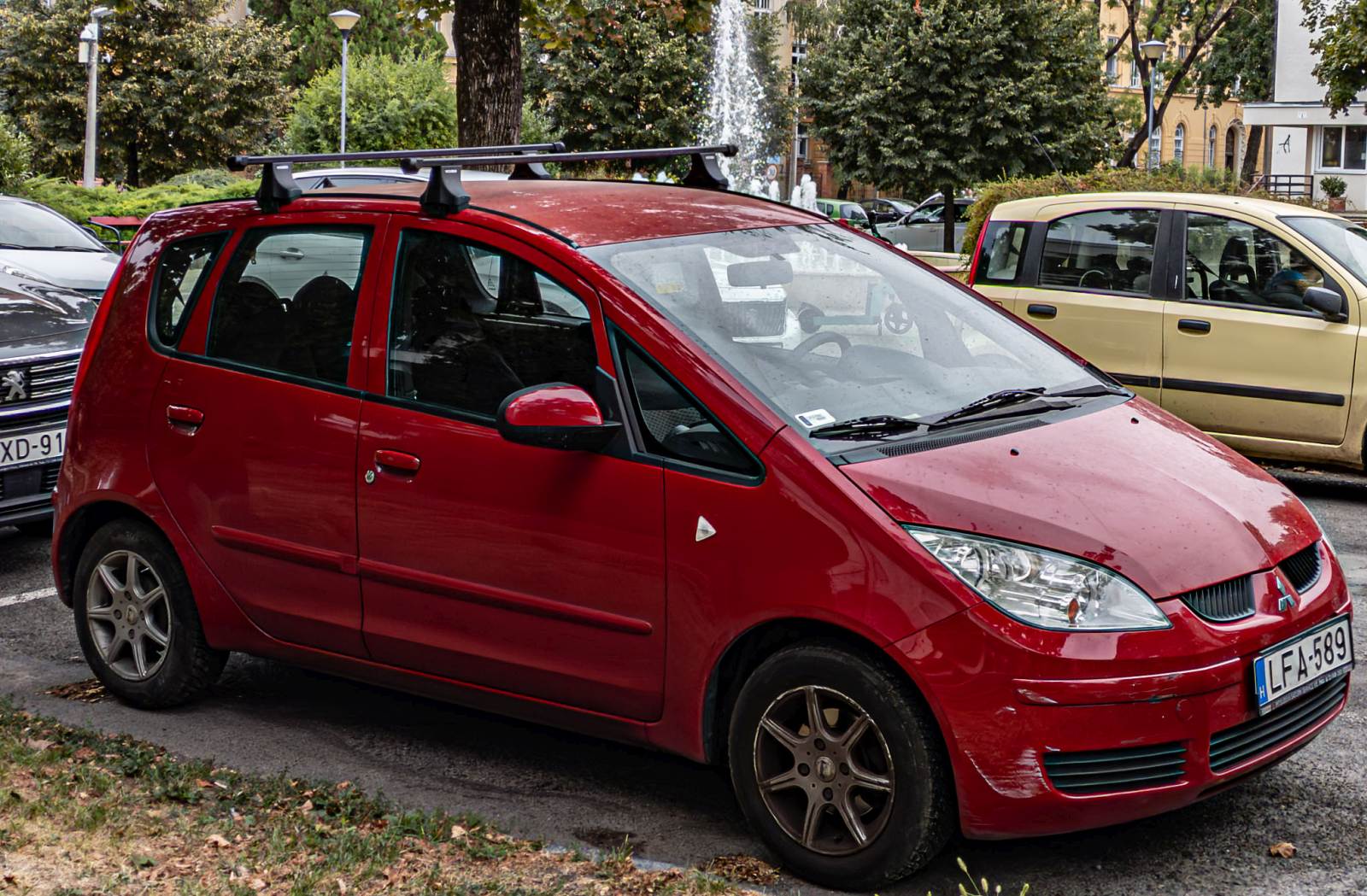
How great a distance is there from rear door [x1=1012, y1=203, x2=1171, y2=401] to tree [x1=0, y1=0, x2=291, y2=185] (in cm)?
4130

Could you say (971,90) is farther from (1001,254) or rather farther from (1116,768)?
(1116,768)

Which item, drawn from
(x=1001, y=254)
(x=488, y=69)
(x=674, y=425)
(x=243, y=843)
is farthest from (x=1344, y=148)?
(x=243, y=843)

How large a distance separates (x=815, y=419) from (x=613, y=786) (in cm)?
138

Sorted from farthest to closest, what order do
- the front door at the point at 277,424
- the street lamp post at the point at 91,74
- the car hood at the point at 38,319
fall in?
the street lamp post at the point at 91,74, the car hood at the point at 38,319, the front door at the point at 277,424

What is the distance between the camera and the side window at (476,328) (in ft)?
14.9

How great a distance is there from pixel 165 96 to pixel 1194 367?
42762 mm

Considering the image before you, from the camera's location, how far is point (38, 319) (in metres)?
8.32

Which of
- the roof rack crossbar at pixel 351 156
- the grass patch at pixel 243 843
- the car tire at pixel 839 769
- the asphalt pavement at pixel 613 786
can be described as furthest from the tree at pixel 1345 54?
the grass patch at pixel 243 843

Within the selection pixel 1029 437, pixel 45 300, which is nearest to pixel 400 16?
pixel 45 300

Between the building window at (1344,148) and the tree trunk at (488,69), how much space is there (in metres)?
47.4

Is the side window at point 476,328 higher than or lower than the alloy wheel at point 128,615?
higher

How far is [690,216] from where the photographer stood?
501 centimetres

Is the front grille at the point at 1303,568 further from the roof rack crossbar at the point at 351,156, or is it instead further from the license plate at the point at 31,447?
the license plate at the point at 31,447

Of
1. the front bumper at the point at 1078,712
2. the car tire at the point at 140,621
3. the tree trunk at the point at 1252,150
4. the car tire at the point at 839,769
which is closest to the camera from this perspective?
the front bumper at the point at 1078,712
